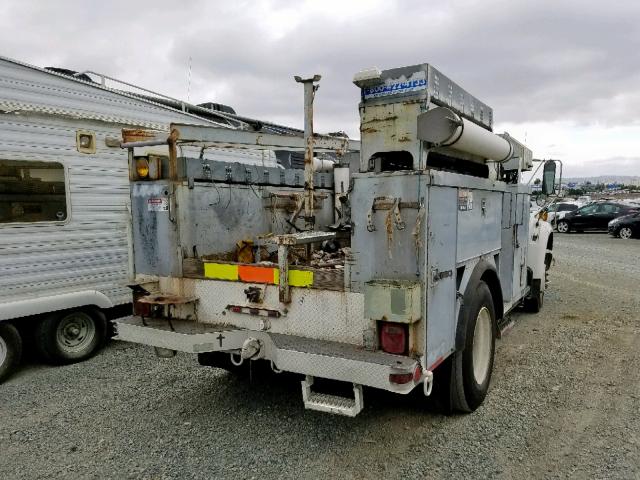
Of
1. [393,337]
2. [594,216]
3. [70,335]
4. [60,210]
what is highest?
[60,210]

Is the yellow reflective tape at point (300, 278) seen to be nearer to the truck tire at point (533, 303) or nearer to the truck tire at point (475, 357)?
the truck tire at point (475, 357)

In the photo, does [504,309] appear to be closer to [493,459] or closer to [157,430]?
[493,459]

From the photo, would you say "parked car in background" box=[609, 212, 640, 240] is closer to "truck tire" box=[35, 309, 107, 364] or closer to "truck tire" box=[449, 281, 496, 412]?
"truck tire" box=[449, 281, 496, 412]

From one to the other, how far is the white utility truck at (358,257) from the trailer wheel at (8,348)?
1.91m

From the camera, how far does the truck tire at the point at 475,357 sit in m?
3.57

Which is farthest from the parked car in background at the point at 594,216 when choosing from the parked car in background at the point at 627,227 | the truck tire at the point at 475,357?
the truck tire at the point at 475,357

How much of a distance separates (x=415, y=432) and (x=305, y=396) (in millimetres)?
961

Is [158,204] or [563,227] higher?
[158,204]

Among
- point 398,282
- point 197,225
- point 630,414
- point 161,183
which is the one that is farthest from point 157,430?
A: point 630,414

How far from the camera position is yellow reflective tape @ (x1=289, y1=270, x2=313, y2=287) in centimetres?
337

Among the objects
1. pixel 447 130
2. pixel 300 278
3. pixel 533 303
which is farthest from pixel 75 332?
pixel 533 303

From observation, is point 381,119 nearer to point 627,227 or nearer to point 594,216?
point 627,227

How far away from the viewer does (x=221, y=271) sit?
374 cm

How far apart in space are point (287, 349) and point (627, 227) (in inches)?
811
